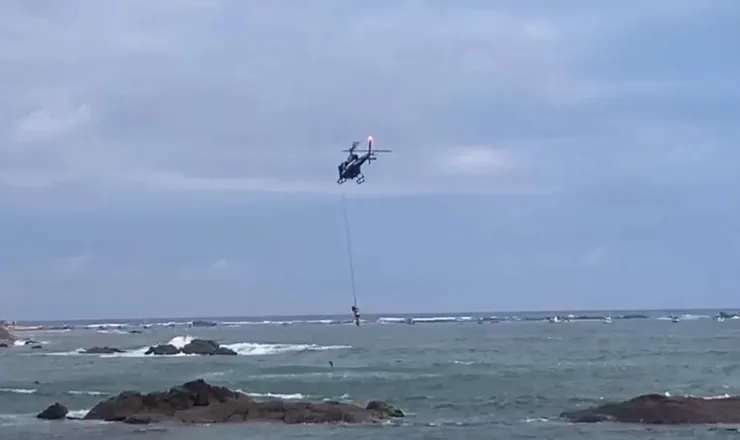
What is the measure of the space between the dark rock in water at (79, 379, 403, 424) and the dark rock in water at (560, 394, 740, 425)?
28.3 ft

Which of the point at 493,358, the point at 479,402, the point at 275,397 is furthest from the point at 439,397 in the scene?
the point at 493,358

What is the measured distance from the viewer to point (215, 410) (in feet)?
152

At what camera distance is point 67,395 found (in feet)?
192

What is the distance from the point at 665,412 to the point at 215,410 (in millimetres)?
18844

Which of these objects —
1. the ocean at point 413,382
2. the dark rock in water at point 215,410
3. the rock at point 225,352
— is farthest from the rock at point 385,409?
the rock at point 225,352

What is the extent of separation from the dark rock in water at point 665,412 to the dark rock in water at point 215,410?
8.62m

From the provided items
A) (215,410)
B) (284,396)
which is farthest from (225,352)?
(215,410)

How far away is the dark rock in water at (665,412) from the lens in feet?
144

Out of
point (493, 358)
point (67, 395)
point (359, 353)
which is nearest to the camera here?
point (67, 395)

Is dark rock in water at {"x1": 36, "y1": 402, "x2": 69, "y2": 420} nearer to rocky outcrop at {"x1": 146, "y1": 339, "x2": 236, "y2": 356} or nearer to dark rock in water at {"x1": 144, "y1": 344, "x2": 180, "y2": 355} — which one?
rocky outcrop at {"x1": 146, "y1": 339, "x2": 236, "y2": 356}

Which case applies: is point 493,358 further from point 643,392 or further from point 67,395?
point 67,395

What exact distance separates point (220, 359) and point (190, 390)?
152 ft

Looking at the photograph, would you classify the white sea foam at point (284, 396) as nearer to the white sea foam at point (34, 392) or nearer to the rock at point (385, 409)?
the white sea foam at point (34, 392)

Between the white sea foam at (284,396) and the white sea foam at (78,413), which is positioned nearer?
the white sea foam at (78,413)
